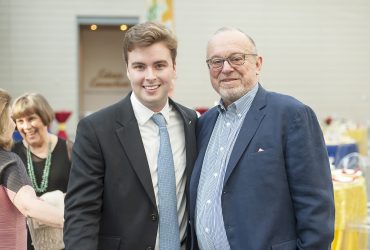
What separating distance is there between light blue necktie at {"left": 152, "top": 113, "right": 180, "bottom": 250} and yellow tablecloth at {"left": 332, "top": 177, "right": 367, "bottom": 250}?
2330 mm

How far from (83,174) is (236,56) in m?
0.74

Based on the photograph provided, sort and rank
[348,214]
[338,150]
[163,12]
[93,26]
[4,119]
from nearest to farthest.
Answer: [4,119]
[348,214]
[163,12]
[338,150]
[93,26]

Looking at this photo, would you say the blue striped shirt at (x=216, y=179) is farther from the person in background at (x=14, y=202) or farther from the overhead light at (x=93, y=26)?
the overhead light at (x=93, y=26)

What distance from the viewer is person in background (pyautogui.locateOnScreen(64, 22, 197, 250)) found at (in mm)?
1832

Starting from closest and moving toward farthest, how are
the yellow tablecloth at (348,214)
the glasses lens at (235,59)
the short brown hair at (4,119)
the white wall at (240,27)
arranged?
the glasses lens at (235,59) < the short brown hair at (4,119) < the yellow tablecloth at (348,214) < the white wall at (240,27)

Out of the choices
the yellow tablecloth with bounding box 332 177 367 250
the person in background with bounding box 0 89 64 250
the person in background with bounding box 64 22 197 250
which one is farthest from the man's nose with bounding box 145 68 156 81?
the yellow tablecloth with bounding box 332 177 367 250

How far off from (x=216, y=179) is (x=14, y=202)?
82 centimetres

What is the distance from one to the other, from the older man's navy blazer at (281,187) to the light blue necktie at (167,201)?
20 centimetres

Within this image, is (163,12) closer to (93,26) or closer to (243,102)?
(243,102)

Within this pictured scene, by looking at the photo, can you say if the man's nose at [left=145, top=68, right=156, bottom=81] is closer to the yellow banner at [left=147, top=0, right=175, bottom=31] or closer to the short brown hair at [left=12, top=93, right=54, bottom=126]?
the short brown hair at [left=12, top=93, right=54, bottom=126]

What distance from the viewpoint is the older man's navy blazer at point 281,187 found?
5.90 feet

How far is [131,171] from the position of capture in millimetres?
1869

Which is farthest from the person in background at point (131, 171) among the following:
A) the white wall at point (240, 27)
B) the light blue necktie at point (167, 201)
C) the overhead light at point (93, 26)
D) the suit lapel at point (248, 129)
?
the overhead light at point (93, 26)

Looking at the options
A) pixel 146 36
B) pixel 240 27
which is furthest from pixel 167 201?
pixel 240 27
